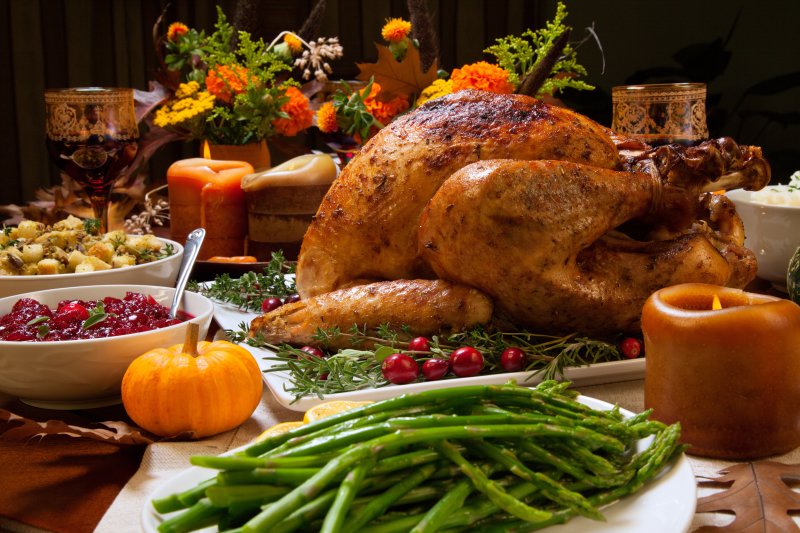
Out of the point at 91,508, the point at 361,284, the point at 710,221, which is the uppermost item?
the point at 710,221

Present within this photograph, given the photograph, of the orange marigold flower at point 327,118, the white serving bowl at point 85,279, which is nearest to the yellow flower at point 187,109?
the orange marigold flower at point 327,118

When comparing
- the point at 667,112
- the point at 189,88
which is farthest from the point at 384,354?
the point at 189,88

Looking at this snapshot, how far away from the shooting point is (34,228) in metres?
2.21

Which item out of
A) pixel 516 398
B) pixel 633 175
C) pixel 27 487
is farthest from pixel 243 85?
pixel 516 398

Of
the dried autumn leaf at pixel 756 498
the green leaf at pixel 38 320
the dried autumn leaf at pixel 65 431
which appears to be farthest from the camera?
the green leaf at pixel 38 320

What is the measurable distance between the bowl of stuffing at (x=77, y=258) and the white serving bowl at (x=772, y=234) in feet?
5.16

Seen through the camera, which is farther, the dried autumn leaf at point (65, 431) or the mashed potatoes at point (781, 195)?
the mashed potatoes at point (781, 195)

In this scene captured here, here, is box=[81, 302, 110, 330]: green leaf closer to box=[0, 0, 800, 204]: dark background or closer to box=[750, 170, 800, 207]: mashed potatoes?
box=[750, 170, 800, 207]: mashed potatoes

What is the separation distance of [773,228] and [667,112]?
17.7 inches

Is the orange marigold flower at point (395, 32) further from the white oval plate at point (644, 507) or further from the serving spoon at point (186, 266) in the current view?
the white oval plate at point (644, 507)

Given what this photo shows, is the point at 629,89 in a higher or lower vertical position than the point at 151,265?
higher

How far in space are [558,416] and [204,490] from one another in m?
0.44

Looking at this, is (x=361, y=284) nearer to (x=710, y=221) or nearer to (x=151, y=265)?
(x=151, y=265)

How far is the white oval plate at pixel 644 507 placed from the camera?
3.25 feet
